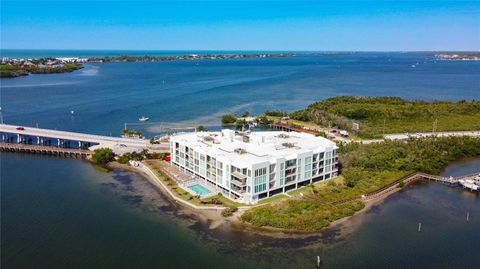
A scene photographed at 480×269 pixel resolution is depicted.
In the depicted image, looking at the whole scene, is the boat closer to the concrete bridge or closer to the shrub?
the shrub

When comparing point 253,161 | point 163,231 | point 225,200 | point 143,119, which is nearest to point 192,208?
point 225,200

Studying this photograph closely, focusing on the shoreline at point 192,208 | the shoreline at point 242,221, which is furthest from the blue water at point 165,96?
the shoreline at point 242,221

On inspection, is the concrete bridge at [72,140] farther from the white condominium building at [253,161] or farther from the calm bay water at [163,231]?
the white condominium building at [253,161]

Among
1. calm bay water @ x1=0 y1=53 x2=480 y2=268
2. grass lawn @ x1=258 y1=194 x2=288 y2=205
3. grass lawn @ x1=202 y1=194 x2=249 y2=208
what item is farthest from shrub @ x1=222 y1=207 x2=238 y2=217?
grass lawn @ x1=258 y1=194 x2=288 y2=205

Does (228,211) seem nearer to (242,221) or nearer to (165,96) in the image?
(242,221)

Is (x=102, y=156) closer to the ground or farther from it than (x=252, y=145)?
closer to the ground

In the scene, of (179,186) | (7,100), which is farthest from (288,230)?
(7,100)
